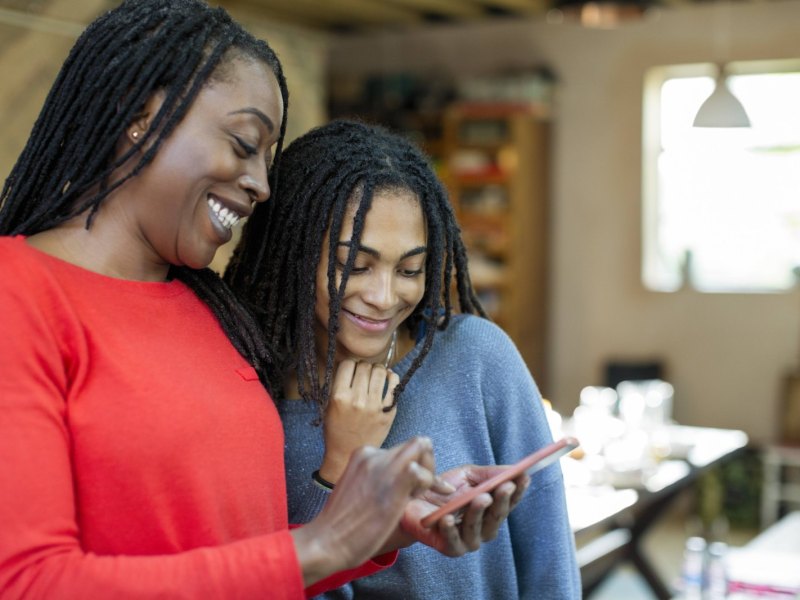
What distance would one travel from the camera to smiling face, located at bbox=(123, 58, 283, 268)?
108 centimetres

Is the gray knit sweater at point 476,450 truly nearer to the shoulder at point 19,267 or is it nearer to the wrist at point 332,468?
the wrist at point 332,468

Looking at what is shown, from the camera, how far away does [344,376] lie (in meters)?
1.36

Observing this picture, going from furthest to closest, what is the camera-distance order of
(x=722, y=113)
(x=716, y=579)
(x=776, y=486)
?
(x=776, y=486) < (x=722, y=113) < (x=716, y=579)

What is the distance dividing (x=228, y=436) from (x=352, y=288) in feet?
1.16

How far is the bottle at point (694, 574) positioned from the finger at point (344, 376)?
4.96 feet

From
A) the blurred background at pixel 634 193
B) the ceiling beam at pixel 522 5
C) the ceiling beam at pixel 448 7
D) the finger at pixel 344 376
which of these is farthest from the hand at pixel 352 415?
the ceiling beam at pixel 448 7

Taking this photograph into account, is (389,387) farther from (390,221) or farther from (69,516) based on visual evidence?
(69,516)

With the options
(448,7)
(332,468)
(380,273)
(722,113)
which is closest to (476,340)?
(380,273)

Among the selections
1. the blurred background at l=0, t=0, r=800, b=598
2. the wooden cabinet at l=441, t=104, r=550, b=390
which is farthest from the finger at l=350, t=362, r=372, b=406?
the wooden cabinet at l=441, t=104, r=550, b=390

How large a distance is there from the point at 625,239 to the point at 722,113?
6.99 feet

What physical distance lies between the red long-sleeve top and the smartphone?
17 centimetres

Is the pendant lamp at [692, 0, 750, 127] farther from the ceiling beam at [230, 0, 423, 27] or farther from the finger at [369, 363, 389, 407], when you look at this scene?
the finger at [369, 363, 389, 407]

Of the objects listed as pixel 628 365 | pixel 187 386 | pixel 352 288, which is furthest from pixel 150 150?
pixel 628 365

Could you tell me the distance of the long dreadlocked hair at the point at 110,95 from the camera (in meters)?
1.09
